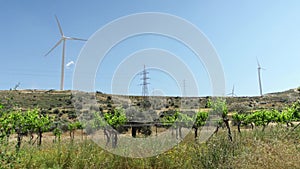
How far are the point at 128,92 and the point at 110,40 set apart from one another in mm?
2103

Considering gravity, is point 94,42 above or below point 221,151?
above

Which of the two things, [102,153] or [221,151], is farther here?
[102,153]

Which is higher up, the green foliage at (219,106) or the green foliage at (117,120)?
the green foliage at (219,106)

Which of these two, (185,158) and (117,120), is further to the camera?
(117,120)

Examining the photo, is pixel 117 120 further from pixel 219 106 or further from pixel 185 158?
pixel 185 158

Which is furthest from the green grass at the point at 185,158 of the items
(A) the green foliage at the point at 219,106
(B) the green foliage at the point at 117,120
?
(B) the green foliage at the point at 117,120

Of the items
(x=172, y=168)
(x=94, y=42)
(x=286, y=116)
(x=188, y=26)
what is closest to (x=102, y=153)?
(x=172, y=168)

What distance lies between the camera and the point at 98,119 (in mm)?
16172

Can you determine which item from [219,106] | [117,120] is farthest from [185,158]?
[117,120]

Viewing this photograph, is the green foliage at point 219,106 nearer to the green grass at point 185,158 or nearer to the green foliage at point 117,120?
the green grass at point 185,158

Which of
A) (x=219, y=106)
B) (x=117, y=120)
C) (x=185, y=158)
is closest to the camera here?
(x=185, y=158)

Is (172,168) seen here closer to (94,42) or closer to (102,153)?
(102,153)

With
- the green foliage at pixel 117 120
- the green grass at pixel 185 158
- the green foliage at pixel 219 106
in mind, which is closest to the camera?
the green grass at pixel 185 158

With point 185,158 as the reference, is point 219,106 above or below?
above
